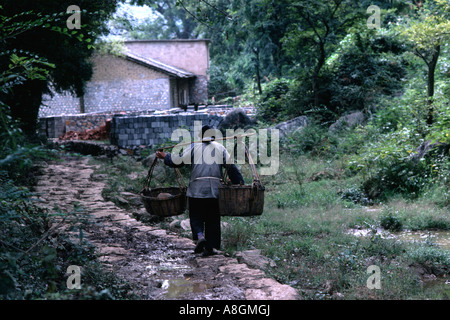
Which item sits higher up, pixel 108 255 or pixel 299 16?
pixel 299 16

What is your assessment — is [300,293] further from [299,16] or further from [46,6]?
[299,16]

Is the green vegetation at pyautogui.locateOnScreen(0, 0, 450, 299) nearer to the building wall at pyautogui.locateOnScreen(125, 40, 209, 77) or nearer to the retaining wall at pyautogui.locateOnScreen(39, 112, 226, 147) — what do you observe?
the retaining wall at pyautogui.locateOnScreen(39, 112, 226, 147)

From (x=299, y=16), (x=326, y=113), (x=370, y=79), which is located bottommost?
(x=326, y=113)

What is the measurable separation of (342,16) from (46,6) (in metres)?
11.0

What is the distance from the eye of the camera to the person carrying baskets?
6.04 metres

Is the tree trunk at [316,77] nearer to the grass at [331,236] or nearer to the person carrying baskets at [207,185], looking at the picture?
the grass at [331,236]

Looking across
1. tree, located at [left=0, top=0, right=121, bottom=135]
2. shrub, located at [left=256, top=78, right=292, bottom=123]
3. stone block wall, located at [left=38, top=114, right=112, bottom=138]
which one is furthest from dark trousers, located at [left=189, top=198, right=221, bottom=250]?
stone block wall, located at [left=38, top=114, right=112, bottom=138]

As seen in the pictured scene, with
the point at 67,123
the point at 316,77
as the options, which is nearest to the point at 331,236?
the point at 316,77

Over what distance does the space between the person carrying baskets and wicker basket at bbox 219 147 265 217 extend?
55cm

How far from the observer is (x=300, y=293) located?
4.42 meters

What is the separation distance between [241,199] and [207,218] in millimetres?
873

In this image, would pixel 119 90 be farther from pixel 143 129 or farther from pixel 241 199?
pixel 241 199

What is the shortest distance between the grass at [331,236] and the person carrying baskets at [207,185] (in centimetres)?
Result: 38
